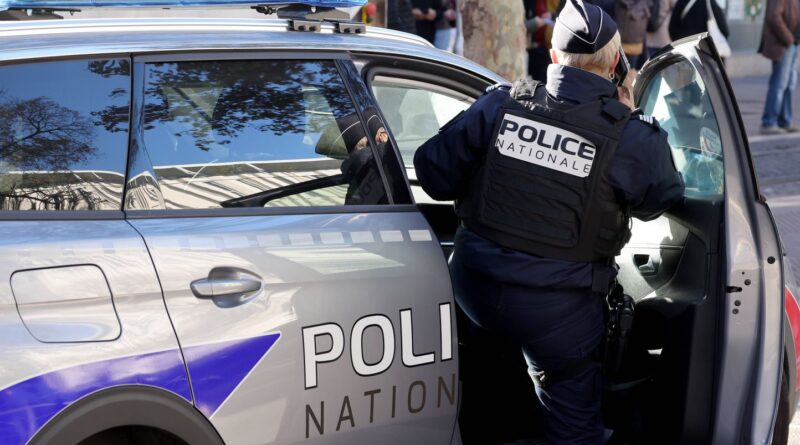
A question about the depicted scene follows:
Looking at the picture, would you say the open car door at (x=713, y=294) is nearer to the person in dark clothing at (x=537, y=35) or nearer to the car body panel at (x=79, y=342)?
the car body panel at (x=79, y=342)

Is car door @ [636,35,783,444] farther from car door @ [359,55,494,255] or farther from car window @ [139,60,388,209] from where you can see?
car window @ [139,60,388,209]

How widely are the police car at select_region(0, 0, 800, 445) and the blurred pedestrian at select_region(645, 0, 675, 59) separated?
8.43 metres

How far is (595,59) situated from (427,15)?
874 centimetres

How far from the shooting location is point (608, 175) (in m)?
3.07

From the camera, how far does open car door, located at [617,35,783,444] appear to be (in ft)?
10.1

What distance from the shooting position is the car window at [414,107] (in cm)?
362

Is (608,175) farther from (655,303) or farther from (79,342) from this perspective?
(79,342)

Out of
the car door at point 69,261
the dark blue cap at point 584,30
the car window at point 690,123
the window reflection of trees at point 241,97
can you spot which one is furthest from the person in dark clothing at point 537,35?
the car door at point 69,261

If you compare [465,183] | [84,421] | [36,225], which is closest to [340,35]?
[465,183]

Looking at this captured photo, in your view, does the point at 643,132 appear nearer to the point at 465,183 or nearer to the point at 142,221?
the point at 465,183

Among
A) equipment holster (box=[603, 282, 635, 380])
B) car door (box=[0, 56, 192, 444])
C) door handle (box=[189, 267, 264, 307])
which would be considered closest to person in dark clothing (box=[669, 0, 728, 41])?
equipment holster (box=[603, 282, 635, 380])

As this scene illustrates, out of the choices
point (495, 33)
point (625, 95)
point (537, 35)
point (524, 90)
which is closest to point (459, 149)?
point (524, 90)

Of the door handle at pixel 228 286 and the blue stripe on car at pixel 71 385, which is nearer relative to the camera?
the blue stripe on car at pixel 71 385

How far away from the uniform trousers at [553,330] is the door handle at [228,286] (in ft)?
2.62
